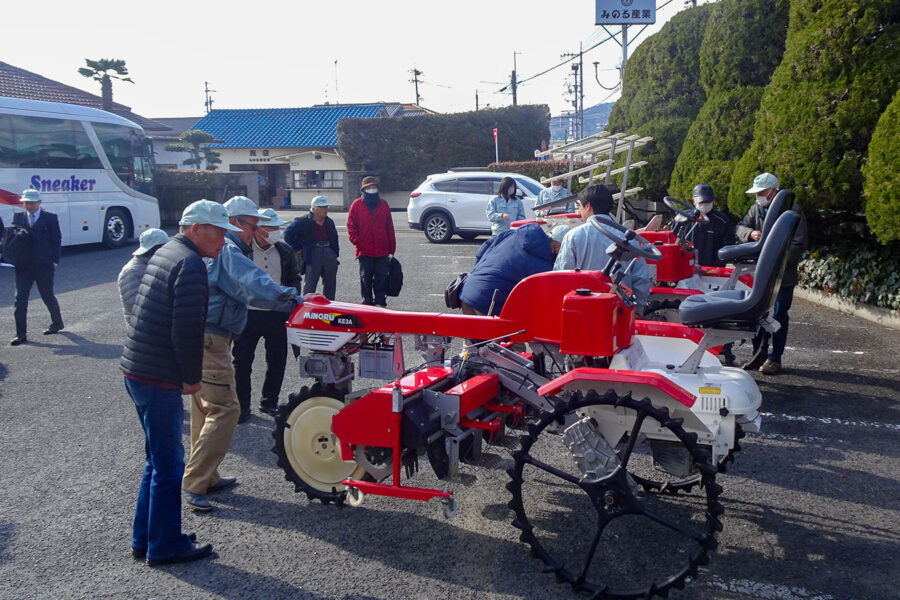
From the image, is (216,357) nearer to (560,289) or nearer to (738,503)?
(560,289)

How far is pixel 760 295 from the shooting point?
3.53 meters

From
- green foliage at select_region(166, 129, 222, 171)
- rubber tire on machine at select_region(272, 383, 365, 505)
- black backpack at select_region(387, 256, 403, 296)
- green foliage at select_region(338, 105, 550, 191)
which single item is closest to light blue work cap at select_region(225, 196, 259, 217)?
rubber tire on machine at select_region(272, 383, 365, 505)

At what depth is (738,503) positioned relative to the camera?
176 inches

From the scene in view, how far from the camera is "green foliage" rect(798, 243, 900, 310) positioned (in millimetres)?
9084

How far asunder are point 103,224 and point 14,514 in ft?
55.0

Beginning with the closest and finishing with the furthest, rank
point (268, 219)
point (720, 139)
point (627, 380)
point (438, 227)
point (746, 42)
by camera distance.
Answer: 1. point (627, 380)
2. point (268, 219)
3. point (746, 42)
4. point (720, 139)
5. point (438, 227)

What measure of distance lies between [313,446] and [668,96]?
534 inches

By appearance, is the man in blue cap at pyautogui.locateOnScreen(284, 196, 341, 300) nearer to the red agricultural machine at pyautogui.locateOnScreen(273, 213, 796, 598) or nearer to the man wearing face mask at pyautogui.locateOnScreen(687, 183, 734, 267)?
the man wearing face mask at pyautogui.locateOnScreen(687, 183, 734, 267)

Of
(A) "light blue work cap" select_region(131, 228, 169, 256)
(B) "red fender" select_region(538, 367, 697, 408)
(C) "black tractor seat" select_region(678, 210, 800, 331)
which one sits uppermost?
(A) "light blue work cap" select_region(131, 228, 169, 256)

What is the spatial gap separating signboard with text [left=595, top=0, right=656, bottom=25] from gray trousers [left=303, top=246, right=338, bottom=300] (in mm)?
17652

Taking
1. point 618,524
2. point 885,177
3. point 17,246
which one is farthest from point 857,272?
point 17,246

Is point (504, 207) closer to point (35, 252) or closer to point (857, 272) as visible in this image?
point (857, 272)

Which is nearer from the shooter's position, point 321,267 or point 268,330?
point 268,330

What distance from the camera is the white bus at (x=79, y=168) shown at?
17219 mm
